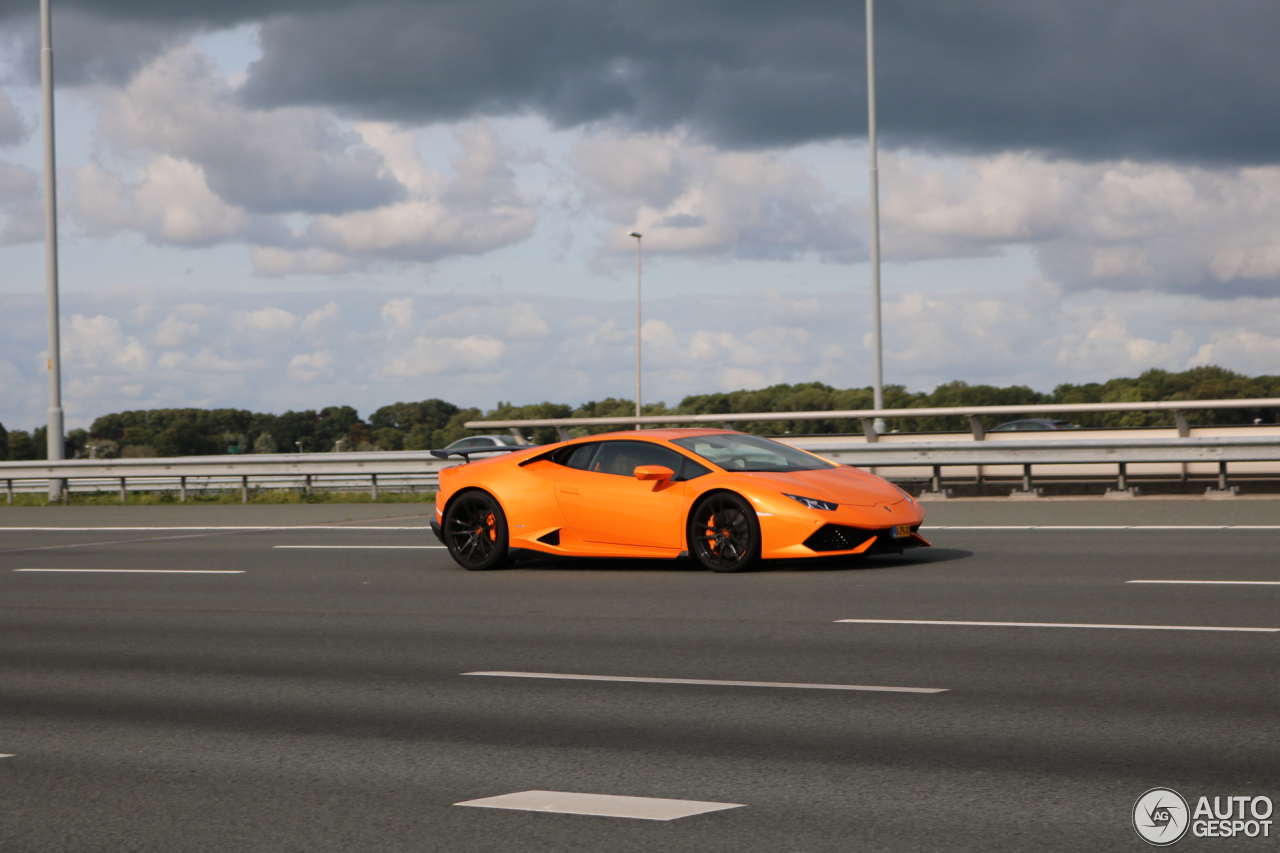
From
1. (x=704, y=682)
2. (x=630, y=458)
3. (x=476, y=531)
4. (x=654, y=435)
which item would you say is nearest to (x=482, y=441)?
(x=476, y=531)

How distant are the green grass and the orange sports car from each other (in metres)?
10.8

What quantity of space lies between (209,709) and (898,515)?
6.67 m

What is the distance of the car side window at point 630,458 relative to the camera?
12.9 meters

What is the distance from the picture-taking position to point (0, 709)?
727cm

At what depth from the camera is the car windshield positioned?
42.0ft

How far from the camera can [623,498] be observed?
12758 millimetres

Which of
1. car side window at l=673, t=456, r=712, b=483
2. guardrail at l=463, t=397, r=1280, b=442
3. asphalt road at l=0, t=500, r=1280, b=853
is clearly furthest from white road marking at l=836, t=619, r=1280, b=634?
guardrail at l=463, t=397, r=1280, b=442

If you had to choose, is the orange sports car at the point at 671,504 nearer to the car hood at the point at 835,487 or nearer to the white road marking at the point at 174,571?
the car hood at the point at 835,487

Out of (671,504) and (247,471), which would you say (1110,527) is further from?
(247,471)

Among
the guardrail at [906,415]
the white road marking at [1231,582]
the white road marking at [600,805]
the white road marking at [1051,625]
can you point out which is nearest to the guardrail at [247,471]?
the guardrail at [906,415]

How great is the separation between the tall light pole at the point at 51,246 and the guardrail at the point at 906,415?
32.8ft

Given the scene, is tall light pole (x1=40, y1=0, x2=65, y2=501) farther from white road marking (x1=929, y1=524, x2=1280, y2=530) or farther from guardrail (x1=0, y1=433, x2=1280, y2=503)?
white road marking (x1=929, y1=524, x2=1280, y2=530)

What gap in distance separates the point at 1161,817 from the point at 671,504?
315 inches
